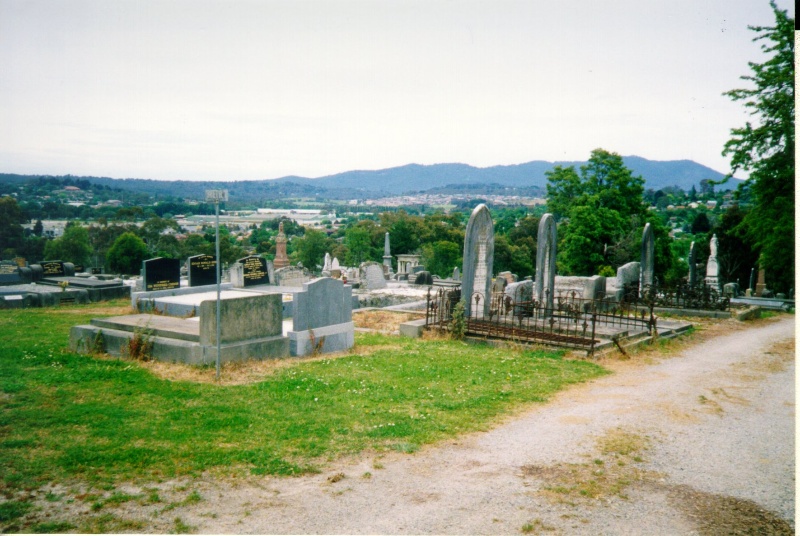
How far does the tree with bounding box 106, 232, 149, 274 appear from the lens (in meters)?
39.1

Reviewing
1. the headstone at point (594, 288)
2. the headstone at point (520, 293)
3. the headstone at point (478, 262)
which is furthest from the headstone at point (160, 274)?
the headstone at point (594, 288)

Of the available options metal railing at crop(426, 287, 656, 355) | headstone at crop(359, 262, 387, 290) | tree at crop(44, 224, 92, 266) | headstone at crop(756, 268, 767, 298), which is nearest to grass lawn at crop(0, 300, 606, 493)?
metal railing at crop(426, 287, 656, 355)

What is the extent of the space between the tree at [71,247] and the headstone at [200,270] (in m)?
19.4

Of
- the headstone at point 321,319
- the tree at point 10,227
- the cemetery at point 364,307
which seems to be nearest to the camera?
the cemetery at point 364,307

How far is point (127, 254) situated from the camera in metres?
39.7

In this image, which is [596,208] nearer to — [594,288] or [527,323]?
[594,288]

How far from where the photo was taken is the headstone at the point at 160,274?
16.1 metres

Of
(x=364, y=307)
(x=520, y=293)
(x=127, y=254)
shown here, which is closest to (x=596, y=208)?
(x=520, y=293)

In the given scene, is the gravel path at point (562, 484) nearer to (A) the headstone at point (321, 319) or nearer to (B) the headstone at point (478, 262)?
(A) the headstone at point (321, 319)

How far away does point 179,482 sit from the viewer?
4785mm

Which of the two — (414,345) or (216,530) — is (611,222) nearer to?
(414,345)

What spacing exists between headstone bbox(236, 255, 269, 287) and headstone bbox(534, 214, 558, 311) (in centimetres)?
905

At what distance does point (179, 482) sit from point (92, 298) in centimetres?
1592

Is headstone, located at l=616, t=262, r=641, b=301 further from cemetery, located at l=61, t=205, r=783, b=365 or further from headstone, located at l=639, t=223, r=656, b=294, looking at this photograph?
headstone, located at l=639, t=223, r=656, b=294
